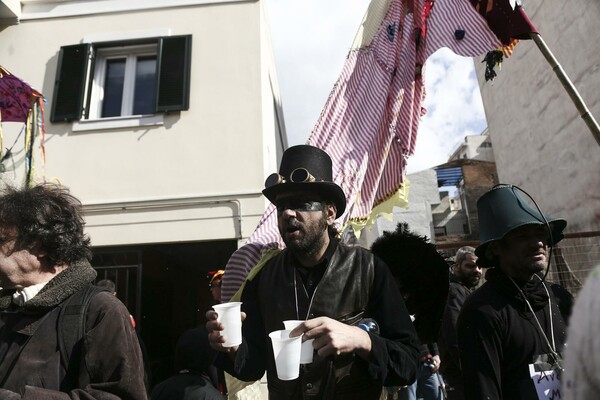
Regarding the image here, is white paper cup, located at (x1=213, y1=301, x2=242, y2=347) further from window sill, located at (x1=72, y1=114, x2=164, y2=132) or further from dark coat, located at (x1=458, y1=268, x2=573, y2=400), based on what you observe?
window sill, located at (x1=72, y1=114, x2=164, y2=132)

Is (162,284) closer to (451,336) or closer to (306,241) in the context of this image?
(451,336)

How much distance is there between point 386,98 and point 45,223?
2749mm

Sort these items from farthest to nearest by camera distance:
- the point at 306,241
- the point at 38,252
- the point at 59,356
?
the point at 306,241
the point at 38,252
the point at 59,356

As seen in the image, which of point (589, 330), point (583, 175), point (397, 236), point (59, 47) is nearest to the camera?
point (589, 330)

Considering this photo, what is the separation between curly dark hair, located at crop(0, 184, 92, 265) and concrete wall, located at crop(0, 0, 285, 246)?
4688 millimetres

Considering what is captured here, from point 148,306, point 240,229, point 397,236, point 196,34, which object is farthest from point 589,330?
point 196,34

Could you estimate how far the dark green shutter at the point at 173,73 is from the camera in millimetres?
7168

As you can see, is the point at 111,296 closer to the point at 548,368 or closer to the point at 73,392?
the point at 73,392

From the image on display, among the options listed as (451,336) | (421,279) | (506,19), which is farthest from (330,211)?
(451,336)

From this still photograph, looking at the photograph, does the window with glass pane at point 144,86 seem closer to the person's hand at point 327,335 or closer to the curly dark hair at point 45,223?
the curly dark hair at point 45,223

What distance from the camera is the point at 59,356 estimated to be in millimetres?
1729

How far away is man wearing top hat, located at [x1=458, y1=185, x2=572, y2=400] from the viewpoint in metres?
2.02

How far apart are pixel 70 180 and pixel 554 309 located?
7122 mm

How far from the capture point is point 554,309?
7.33ft
